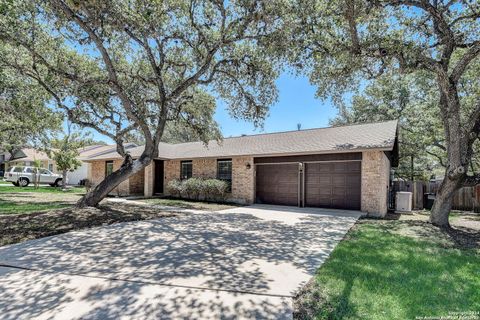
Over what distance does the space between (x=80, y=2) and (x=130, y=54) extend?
6.07 metres

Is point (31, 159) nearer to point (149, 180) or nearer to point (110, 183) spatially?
point (149, 180)

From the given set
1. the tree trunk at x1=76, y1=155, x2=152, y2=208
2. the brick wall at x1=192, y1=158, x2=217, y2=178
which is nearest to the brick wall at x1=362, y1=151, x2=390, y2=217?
the brick wall at x1=192, y1=158, x2=217, y2=178

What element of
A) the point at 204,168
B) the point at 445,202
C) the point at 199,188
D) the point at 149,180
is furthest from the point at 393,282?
the point at 149,180

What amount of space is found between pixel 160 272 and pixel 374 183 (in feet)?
31.8

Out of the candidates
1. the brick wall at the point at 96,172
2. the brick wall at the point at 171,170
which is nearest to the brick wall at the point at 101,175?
the brick wall at the point at 96,172

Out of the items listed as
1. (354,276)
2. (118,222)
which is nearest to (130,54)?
(118,222)

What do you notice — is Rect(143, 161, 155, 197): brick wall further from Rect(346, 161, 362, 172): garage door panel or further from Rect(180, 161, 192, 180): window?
Rect(346, 161, 362, 172): garage door panel

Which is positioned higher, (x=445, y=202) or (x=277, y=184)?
(x=277, y=184)

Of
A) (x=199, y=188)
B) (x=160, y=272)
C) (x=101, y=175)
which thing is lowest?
(x=160, y=272)

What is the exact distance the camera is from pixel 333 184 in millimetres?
12758

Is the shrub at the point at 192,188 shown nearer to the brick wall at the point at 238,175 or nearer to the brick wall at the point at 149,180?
the brick wall at the point at 238,175

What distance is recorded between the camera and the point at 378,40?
8.28 meters

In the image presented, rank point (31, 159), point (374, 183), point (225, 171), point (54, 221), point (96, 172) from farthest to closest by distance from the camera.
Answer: point (31, 159) → point (96, 172) → point (225, 171) → point (374, 183) → point (54, 221)

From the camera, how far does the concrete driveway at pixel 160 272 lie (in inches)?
128
